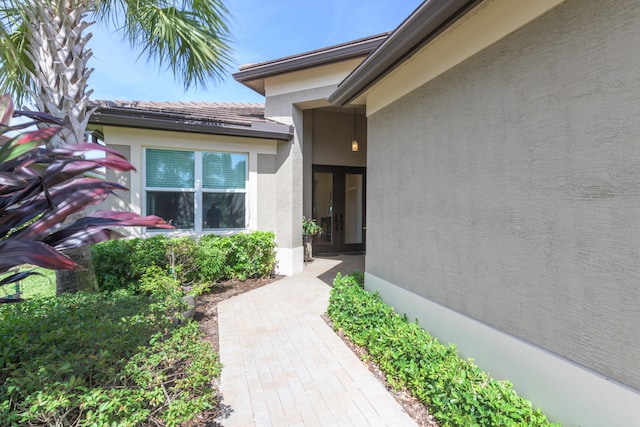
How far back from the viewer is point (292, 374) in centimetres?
371

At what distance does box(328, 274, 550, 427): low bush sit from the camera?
2504mm

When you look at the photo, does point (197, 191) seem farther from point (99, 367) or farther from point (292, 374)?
point (99, 367)

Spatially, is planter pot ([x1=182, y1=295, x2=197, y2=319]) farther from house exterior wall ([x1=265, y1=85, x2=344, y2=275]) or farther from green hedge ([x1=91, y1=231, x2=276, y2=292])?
house exterior wall ([x1=265, y1=85, x2=344, y2=275])

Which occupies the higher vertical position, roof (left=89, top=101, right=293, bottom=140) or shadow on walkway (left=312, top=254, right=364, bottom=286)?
roof (left=89, top=101, right=293, bottom=140)

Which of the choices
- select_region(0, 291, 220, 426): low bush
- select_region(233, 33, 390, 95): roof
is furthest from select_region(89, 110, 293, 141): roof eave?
select_region(0, 291, 220, 426): low bush

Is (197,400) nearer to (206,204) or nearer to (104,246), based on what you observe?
(104,246)

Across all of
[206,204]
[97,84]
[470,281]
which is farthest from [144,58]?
[470,281]

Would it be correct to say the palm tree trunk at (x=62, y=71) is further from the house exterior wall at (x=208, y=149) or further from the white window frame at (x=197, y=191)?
the white window frame at (x=197, y=191)

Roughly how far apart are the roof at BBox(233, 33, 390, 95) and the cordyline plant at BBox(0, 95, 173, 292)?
709 centimetres

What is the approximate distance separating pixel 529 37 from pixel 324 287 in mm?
6112

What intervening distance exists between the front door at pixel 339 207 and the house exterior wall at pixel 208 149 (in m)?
3.07

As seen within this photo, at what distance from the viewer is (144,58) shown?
6.26 metres

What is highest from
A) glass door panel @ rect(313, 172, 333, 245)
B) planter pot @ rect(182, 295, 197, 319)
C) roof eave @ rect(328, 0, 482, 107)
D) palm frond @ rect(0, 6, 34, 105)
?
palm frond @ rect(0, 6, 34, 105)

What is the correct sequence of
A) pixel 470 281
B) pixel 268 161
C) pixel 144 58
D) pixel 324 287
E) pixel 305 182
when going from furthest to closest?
pixel 305 182 → pixel 268 161 → pixel 324 287 → pixel 144 58 → pixel 470 281
